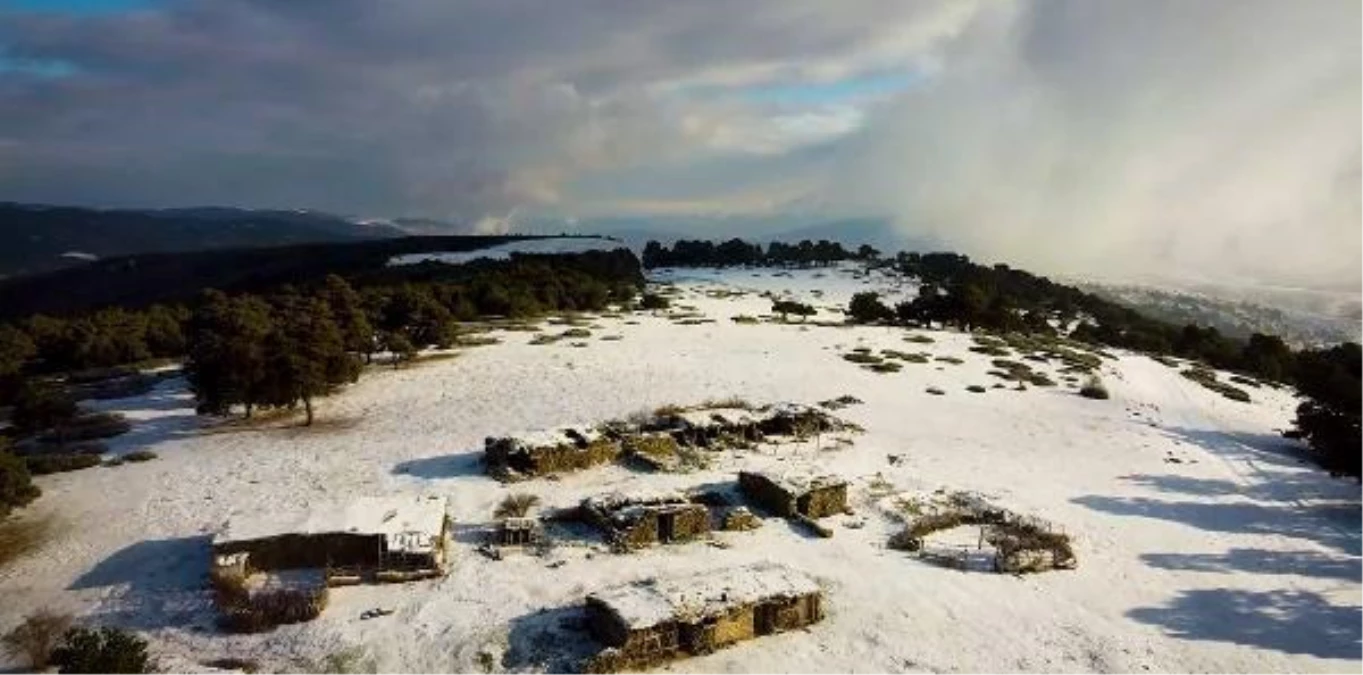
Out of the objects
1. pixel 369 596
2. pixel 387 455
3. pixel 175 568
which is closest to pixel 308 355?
pixel 387 455

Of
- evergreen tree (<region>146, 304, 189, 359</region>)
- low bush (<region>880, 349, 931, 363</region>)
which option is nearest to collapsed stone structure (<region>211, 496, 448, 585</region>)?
low bush (<region>880, 349, 931, 363</region>)

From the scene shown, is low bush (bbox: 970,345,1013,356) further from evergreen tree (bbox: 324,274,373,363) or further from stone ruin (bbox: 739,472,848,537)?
evergreen tree (bbox: 324,274,373,363)

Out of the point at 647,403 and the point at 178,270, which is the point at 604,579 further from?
the point at 178,270

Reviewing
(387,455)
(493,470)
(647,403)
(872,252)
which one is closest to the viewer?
(493,470)

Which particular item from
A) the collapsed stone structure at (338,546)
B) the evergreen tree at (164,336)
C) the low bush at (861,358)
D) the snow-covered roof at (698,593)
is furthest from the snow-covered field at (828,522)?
the evergreen tree at (164,336)

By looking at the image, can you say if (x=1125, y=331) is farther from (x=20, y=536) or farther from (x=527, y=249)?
(x=20, y=536)

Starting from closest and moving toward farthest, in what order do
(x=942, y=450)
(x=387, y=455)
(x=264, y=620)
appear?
1. (x=264, y=620)
2. (x=387, y=455)
3. (x=942, y=450)
